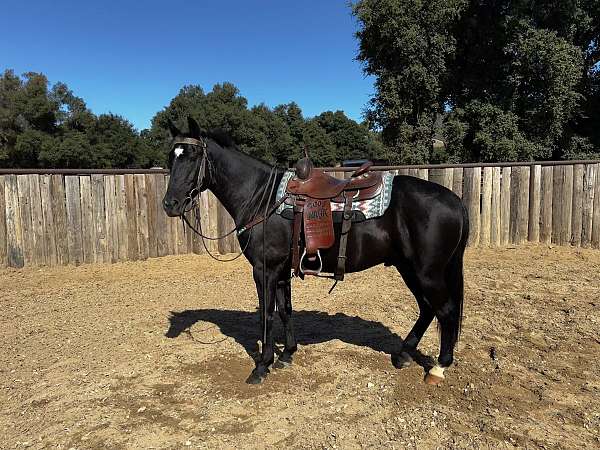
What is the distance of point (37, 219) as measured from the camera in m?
7.74

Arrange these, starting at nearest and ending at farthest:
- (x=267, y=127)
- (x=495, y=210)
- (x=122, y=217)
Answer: (x=122, y=217) < (x=495, y=210) < (x=267, y=127)

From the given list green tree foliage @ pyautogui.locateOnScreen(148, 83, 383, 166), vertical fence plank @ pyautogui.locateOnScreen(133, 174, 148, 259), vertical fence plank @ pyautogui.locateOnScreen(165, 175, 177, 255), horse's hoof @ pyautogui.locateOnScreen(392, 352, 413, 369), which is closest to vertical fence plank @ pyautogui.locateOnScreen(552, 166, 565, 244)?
horse's hoof @ pyautogui.locateOnScreen(392, 352, 413, 369)

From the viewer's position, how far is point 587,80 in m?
19.6

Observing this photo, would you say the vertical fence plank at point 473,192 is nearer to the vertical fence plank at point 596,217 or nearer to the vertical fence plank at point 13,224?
the vertical fence plank at point 596,217

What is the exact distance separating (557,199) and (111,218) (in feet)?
29.7

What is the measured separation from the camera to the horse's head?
362 centimetres

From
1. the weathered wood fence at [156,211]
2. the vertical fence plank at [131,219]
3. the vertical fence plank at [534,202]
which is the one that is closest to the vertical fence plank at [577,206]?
the weathered wood fence at [156,211]

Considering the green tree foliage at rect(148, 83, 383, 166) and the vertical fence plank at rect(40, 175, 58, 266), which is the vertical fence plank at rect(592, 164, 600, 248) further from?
the green tree foliage at rect(148, 83, 383, 166)

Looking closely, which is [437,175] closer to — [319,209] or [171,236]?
[171,236]

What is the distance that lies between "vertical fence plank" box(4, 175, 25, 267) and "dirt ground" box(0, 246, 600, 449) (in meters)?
0.83

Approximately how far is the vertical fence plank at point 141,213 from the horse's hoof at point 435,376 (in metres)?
6.26

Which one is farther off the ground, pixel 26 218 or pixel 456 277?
pixel 26 218

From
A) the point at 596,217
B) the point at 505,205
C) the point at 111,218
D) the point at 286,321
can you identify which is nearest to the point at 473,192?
the point at 505,205

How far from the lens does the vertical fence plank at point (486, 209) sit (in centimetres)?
907
